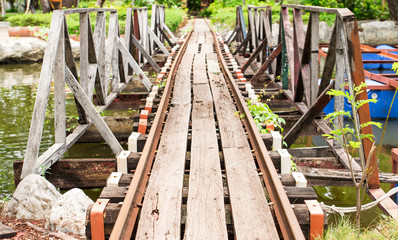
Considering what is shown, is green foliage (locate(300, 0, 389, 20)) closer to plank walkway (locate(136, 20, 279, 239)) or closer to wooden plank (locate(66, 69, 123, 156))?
plank walkway (locate(136, 20, 279, 239))

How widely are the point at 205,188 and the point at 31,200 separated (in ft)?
5.18

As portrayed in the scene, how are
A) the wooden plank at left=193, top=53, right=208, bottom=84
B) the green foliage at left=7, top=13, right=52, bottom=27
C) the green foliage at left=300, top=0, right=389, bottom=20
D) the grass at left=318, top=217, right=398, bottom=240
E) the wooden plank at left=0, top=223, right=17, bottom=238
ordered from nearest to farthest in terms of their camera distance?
the grass at left=318, top=217, right=398, bottom=240 → the wooden plank at left=0, top=223, right=17, bottom=238 → the wooden plank at left=193, top=53, right=208, bottom=84 → the green foliage at left=7, top=13, right=52, bottom=27 → the green foliage at left=300, top=0, right=389, bottom=20

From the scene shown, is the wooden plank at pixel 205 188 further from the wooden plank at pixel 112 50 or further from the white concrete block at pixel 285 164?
the wooden plank at pixel 112 50

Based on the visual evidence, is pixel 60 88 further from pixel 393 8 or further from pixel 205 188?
pixel 393 8

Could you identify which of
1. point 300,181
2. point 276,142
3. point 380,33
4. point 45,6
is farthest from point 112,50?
point 380,33

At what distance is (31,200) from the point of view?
13.1ft

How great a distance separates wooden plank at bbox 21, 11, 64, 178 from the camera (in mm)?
4262

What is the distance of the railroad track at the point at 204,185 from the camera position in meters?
2.93

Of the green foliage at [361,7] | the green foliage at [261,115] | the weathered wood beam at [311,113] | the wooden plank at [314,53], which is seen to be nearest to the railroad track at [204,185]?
the green foliage at [261,115]

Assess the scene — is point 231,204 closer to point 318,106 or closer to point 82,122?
point 318,106

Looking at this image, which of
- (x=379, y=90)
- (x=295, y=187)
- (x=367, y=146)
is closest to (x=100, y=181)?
(x=295, y=187)

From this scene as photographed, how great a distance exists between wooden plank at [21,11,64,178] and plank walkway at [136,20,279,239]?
116cm

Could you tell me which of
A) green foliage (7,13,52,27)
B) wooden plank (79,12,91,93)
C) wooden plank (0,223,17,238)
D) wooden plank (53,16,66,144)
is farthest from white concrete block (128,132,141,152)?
green foliage (7,13,52,27)

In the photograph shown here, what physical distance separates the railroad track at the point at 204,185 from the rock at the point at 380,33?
1985 centimetres
